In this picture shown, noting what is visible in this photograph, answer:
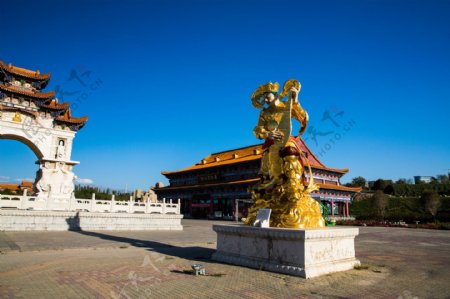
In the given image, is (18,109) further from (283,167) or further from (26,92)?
(283,167)

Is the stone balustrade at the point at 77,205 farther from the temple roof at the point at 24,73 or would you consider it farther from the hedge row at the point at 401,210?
the hedge row at the point at 401,210

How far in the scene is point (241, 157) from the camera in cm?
3872

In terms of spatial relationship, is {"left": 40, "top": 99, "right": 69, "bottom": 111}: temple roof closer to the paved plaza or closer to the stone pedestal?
the paved plaza

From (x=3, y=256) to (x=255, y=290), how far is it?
6.78 meters

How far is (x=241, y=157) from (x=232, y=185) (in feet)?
16.5

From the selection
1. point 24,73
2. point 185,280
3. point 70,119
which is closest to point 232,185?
point 70,119

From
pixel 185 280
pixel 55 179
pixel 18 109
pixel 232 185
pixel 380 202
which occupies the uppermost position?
pixel 18 109

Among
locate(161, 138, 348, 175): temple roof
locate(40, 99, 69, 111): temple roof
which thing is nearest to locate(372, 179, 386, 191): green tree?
locate(161, 138, 348, 175): temple roof

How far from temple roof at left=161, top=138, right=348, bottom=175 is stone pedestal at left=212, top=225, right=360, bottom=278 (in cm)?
2358

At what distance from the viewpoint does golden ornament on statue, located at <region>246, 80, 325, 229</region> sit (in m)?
6.78

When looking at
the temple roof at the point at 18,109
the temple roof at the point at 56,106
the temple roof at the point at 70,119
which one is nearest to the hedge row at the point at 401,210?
the temple roof at the point at 70,119

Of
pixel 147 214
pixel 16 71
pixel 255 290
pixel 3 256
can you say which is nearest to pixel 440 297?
pixel 255 290

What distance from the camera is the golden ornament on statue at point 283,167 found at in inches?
267

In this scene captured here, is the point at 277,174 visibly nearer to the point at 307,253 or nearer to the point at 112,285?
the point at 307,253
